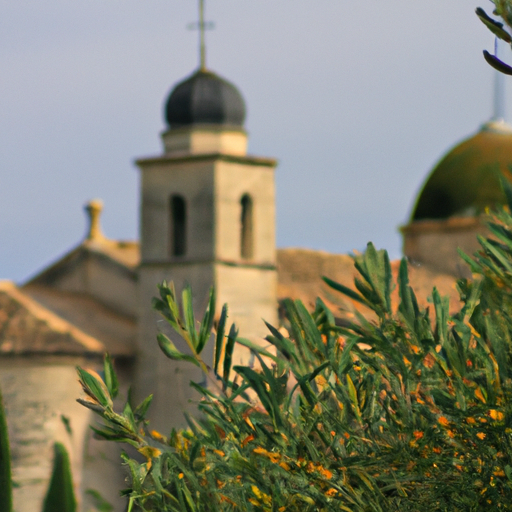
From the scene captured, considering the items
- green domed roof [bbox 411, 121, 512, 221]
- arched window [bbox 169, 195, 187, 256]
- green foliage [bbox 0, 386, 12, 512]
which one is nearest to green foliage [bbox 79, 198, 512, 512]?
green foliage [bbox 0, 386, 12, 512]

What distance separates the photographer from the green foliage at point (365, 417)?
16.3 ft

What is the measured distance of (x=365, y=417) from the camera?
5301 mm

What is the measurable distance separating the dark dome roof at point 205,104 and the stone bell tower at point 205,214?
18 millimetres

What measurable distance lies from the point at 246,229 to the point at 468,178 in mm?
5453

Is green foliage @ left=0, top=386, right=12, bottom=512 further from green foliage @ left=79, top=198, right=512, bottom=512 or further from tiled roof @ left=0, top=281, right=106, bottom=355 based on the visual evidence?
tiled roof @ left=0, top=281, right=106, bottom=355

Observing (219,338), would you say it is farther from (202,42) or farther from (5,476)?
(202,42)

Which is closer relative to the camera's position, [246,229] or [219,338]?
[219,338]

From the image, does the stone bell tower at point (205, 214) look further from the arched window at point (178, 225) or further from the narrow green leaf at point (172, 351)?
the narrow green leaf at point (172, 351)

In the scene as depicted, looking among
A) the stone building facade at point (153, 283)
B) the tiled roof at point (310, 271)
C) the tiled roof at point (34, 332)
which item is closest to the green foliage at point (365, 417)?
the stone building facade at point (153, 283)

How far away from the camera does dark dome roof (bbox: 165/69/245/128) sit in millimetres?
23078

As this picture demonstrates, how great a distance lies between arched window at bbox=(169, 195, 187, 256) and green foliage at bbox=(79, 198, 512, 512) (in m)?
18.1


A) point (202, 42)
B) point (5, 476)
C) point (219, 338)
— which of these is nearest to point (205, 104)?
point (202, 42)

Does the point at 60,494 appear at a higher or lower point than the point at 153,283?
lower

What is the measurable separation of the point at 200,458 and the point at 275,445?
46cm
